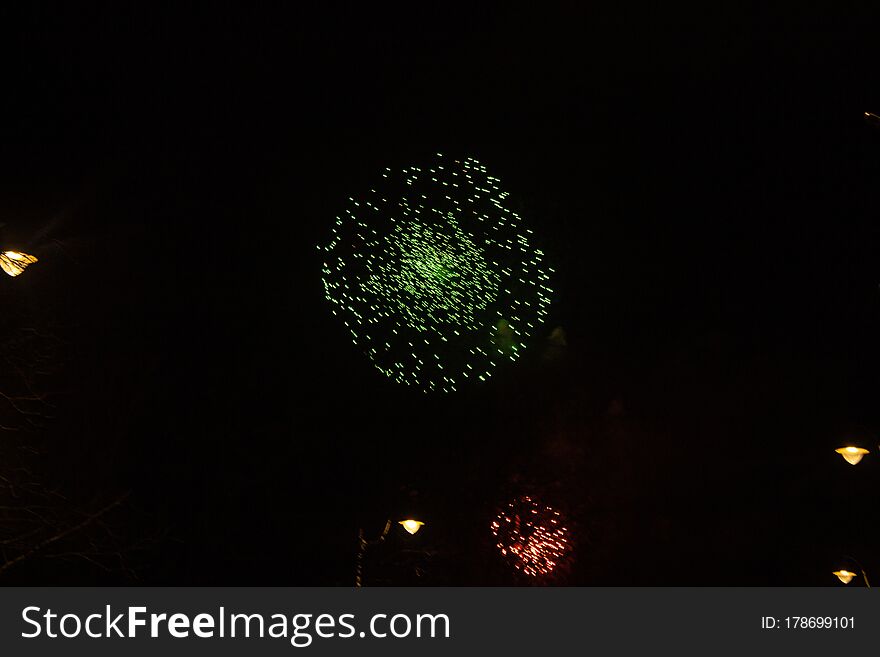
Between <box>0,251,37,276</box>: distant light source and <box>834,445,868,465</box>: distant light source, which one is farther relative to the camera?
<box>834,445,868,465</box>: distant light source

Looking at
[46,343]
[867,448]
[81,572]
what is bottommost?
[81,572]

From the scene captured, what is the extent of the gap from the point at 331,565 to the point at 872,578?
12.2 metres

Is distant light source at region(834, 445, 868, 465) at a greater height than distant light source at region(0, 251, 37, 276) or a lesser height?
lesser

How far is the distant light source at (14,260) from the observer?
10008 mm

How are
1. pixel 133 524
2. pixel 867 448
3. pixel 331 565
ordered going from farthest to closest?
1. pixel 331 565
2. pixel 133 524
3. pixel 867 448

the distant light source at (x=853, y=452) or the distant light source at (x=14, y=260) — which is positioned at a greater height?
the distant light source at (x=14, y=260)

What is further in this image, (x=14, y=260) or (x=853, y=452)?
(x=853, y=452)

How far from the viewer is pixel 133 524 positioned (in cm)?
1469

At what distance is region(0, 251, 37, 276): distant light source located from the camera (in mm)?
10008

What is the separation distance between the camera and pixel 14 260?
10125 millimetres

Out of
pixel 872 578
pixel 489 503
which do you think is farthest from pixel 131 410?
pixel 872 578

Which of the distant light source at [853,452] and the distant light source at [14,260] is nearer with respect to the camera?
the distant light source at [14,260]

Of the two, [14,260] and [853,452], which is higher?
[14,260]

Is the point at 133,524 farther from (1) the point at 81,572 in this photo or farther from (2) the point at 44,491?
(2) the point at 44,491
